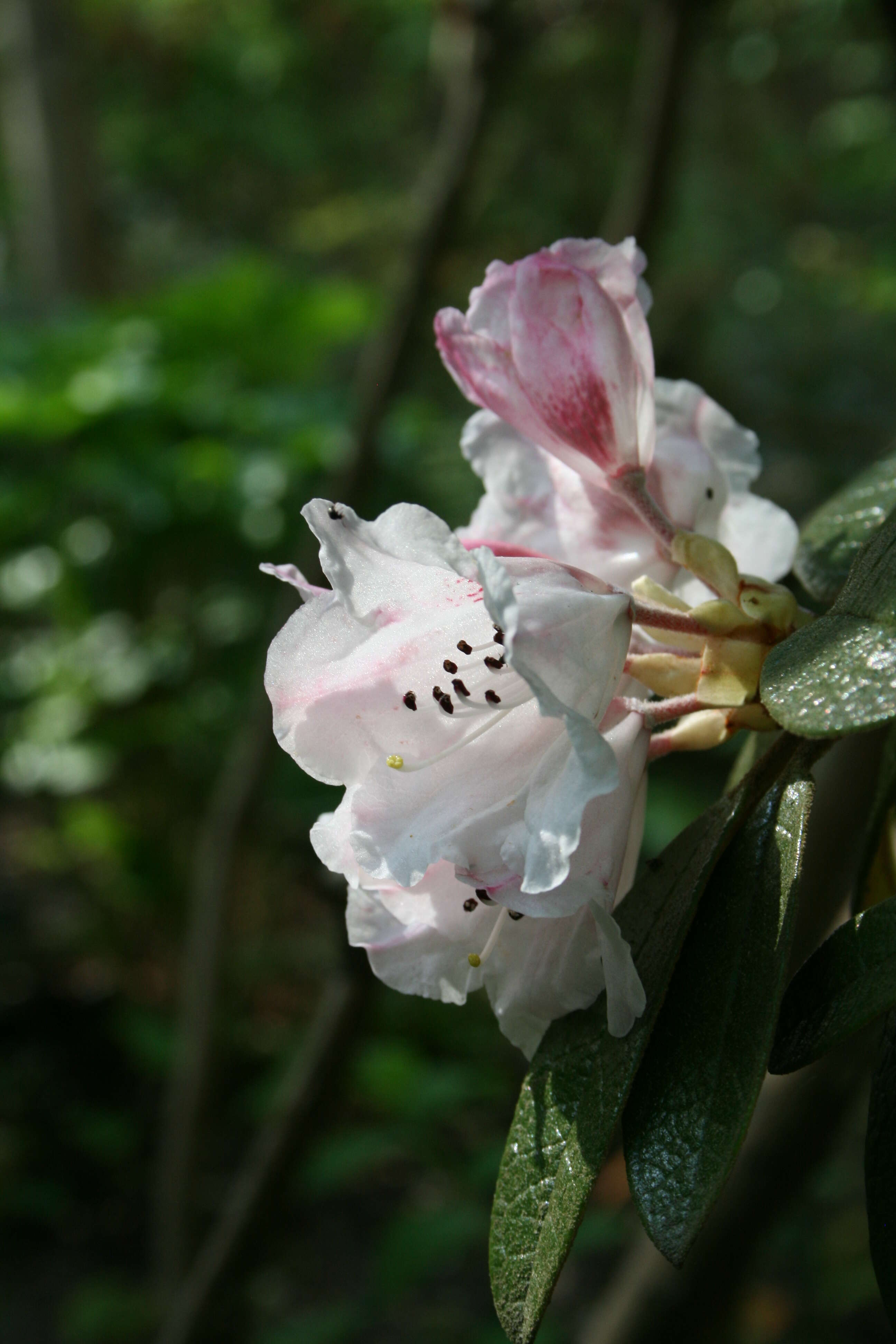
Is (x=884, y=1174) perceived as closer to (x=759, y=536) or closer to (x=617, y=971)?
(x=617, y=971)

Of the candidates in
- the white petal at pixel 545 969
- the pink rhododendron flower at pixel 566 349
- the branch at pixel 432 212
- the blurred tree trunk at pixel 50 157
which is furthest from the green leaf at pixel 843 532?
the blurred tree trunk at pixel 50 157

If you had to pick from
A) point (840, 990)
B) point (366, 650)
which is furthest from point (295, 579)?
point (840, 990)

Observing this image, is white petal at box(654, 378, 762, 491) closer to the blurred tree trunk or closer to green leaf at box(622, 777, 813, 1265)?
green leaf at box(622, 777, 813, 1265)

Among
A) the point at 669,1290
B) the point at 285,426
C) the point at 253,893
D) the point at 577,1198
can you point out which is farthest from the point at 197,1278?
the point at 253,893

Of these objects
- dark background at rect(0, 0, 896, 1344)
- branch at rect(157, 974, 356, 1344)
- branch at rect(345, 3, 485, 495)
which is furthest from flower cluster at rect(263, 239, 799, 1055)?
branch at rect(345, 3, 485, 495)

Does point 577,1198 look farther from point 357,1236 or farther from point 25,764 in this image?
point 25,764

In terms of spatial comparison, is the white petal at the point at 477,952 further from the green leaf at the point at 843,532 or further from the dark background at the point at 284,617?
the dark background at the point at 284,617
